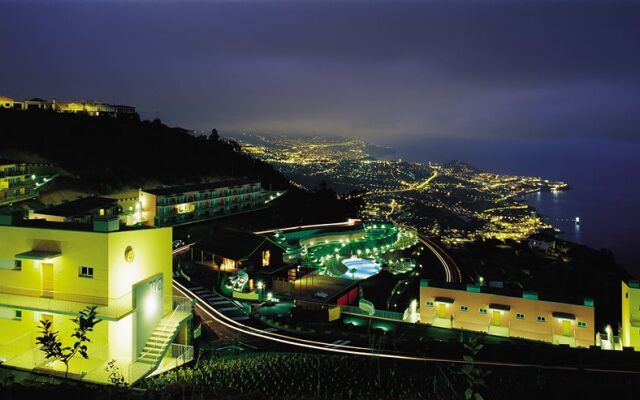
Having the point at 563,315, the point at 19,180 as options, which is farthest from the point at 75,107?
the point at 563,315

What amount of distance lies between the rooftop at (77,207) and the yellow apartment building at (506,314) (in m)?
17.4

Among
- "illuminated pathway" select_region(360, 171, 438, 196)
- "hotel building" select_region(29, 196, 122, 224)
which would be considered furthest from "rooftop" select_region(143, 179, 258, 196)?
"illuminated pathway" select_region(360, 171, 438, 196)

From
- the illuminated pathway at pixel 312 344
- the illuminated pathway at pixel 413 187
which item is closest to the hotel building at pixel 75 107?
the illuminated pathway at pixel 413 187

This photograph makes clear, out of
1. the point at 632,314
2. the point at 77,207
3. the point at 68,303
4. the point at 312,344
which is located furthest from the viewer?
the point at 77,207

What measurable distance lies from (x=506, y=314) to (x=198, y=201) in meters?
26.0

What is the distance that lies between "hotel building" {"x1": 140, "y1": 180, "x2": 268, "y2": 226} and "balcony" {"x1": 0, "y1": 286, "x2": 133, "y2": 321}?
2327cm

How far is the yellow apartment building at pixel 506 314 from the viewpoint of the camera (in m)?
15.5

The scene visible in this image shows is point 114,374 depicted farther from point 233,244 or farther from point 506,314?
point 233,244

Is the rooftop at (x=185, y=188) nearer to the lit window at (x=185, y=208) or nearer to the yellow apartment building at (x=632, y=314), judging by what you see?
the lit window at (x=185, y=208)

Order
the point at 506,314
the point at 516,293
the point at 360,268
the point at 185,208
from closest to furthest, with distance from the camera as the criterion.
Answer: the point at 506,314
the point at 516,293
the point at 360,268
the point at 185,208

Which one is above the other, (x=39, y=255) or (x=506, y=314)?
(x=39, y=255)

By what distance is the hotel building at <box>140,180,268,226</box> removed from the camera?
111 feet

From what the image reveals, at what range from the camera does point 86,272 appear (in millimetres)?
10234

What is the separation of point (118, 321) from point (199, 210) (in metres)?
27.7
